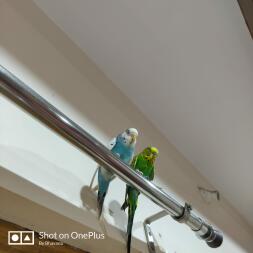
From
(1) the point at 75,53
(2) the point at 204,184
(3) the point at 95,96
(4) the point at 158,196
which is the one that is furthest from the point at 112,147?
(2) the point at 204,184

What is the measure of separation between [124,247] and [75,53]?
1.68 feet

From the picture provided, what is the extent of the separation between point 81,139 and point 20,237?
7.3 inches

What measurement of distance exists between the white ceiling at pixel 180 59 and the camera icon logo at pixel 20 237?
55 centimetres

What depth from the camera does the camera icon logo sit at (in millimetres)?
508

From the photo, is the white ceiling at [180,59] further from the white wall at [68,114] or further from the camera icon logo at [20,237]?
the camera icon logo at [20,237]

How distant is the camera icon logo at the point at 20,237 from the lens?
508 mm

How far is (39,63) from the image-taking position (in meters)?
0.71

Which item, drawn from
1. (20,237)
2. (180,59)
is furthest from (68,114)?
(180,59)

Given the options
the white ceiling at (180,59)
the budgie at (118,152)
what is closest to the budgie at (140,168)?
the budgie at (118,152)

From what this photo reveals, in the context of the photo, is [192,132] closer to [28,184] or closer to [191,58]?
[191,58]

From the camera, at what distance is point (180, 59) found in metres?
0.96

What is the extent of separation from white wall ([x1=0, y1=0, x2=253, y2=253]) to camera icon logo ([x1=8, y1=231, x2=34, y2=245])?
6 centimetres

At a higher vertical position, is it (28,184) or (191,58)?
(191,58)

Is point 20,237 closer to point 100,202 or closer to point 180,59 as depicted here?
point 100,202
